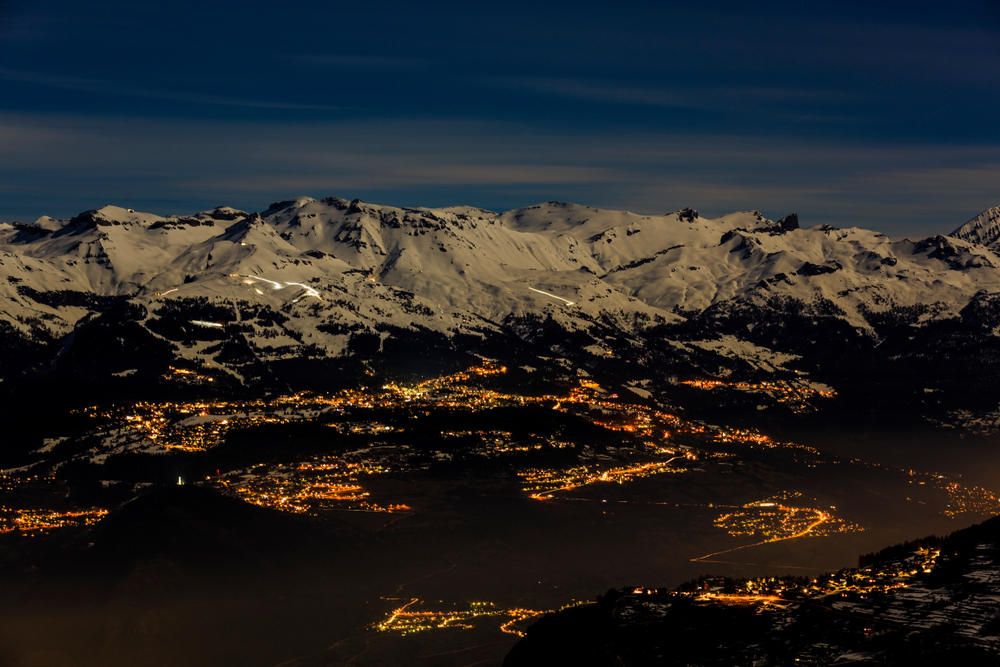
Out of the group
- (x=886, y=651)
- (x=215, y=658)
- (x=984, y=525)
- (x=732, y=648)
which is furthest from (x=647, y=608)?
(x=215, y=658)

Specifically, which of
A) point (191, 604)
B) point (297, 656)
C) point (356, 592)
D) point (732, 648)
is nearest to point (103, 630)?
point (191, 604)

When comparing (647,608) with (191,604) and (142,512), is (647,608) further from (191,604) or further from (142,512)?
(142,512)

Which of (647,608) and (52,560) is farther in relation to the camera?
(52,560)

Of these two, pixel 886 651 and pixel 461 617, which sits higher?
pixel 886 651

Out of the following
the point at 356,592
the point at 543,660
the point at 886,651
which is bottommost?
the point at 356,592

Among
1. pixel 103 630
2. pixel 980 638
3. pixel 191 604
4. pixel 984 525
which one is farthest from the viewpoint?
pixel 191 604

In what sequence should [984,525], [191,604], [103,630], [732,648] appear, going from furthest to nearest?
[191,604]
[103,630]
[984,525]
[732,648]

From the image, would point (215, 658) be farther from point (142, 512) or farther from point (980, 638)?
point (980, 638)
